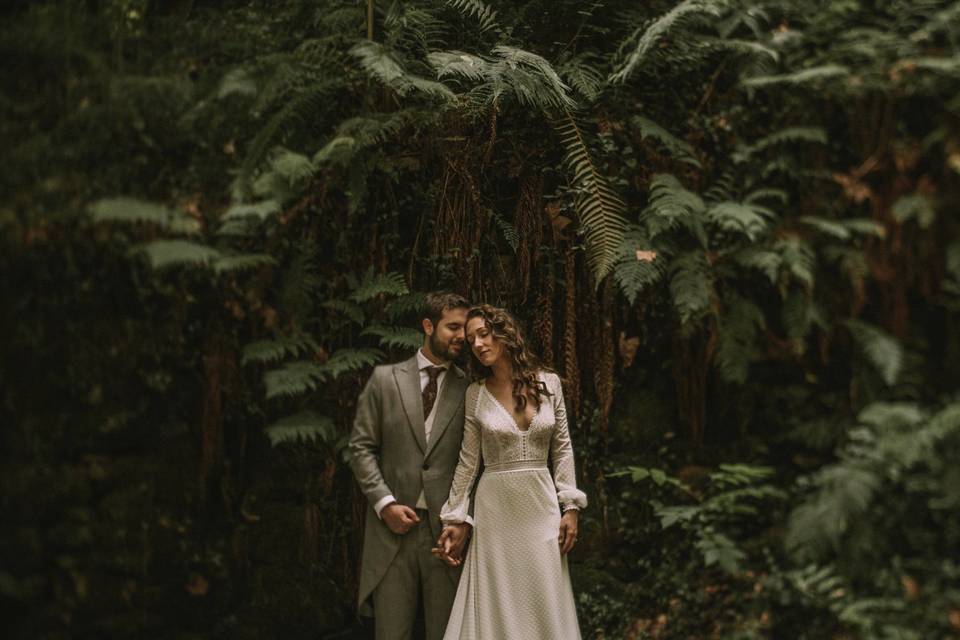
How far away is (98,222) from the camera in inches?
164

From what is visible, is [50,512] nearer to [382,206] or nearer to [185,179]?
[185,179]

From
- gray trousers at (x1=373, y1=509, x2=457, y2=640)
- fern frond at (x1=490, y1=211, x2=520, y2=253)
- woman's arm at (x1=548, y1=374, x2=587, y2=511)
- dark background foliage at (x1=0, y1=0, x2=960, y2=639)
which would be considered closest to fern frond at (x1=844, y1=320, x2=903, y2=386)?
dark background foliage at (x1=0, y1=0, x2=960, y2=639)

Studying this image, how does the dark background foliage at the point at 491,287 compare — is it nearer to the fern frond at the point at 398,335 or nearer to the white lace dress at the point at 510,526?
the fern frond at the point at 398,335

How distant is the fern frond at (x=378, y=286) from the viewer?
4.66 meters

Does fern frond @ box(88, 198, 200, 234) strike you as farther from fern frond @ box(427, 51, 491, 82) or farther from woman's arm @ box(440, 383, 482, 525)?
woman's arm @ box(440, 383, 482, 525)

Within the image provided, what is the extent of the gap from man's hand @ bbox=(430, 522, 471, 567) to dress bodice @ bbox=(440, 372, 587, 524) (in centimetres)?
5

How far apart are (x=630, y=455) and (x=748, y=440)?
778 millimetres

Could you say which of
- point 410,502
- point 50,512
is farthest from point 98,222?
point 410,502

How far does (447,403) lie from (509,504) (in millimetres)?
672

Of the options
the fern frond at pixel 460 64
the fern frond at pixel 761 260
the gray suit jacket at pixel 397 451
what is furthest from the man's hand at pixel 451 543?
the fern frond at pixel 460 64

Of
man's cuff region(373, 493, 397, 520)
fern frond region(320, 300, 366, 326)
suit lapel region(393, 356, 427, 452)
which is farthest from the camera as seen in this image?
fern frond region(320, 300, 366, 326)

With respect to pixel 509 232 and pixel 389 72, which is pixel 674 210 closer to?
pixel 509 232

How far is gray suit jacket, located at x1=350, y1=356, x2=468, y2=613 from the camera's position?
4.25 metres

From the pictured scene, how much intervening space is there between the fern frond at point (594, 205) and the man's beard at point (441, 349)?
3.25ft
